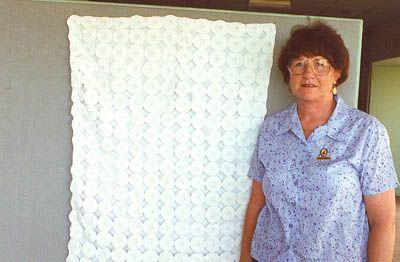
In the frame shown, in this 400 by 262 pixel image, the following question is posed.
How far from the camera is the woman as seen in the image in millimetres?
1111

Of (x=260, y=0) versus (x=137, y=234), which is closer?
(x=137, y=234)

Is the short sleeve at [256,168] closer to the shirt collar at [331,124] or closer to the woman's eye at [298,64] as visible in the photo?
the shirt collar at [331,124]

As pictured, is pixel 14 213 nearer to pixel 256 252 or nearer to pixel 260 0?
pixel 256 252

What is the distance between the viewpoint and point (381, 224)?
1.13 meters

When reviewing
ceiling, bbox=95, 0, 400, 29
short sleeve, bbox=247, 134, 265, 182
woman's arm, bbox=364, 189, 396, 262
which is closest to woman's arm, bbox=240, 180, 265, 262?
short sleeve, bbox=247, 134, 265, 182

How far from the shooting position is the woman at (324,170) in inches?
43.8

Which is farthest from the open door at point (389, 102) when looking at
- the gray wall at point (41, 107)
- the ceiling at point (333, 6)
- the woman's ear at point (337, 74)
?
the woman's ear at point (337, 74)

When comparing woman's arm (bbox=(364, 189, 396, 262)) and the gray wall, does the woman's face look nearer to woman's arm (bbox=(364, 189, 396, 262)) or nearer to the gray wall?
the gray wall

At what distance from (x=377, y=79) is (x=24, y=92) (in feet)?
20.1

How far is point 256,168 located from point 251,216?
0.16 meters

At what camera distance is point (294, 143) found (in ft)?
3.98

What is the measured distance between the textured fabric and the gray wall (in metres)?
0.21

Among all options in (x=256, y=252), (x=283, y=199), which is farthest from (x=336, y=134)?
(x=256, y=252)

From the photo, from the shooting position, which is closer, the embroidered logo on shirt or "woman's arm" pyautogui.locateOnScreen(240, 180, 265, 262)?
the embroidered logo on shirt
